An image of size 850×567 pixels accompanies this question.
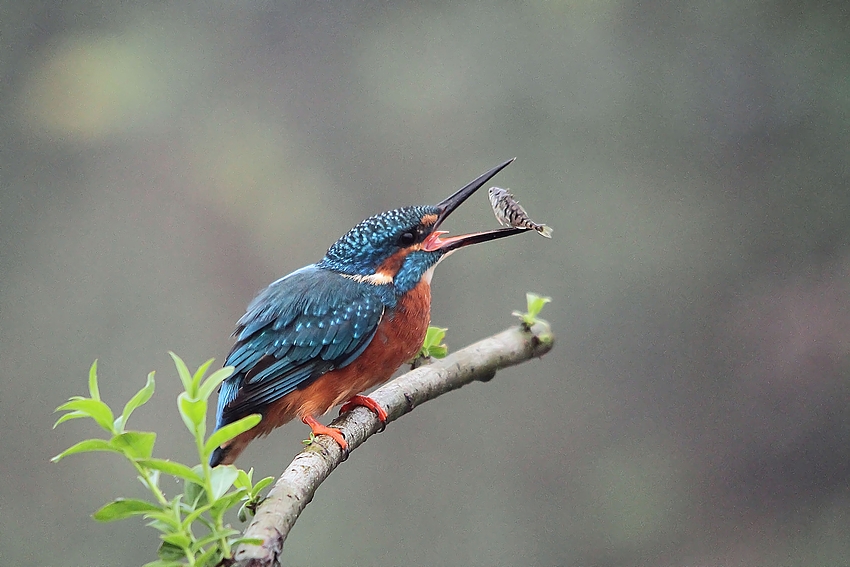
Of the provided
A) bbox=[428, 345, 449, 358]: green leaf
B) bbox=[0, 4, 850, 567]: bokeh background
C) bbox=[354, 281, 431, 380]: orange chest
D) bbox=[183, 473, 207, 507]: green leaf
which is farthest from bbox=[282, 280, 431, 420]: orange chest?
bbox=[0, 4, 850, 567]: bokeh background

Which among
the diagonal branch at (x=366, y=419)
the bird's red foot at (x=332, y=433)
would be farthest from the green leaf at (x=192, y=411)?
the bird's red foot at (x=332, y=433)

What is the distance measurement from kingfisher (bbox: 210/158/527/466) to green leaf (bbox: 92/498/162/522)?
415mm

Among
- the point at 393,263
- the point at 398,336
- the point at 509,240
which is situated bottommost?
the point at 509,240

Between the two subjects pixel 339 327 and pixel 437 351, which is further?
pixel 437 351

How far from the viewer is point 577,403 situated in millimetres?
2100

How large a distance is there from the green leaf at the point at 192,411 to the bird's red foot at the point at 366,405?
566 mm

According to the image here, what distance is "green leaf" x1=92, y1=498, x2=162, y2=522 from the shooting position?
0.58 metres

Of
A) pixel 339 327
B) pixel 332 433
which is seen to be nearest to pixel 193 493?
pixel 332 433

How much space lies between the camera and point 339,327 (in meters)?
1.09

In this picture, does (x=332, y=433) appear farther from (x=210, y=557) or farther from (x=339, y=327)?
(x=210, y=557)

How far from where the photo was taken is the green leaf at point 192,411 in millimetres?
573

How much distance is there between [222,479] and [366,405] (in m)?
0.54

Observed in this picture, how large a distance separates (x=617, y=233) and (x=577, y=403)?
52 centimetres

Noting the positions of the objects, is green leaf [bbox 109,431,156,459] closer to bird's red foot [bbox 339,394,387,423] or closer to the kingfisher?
the kingfisher
